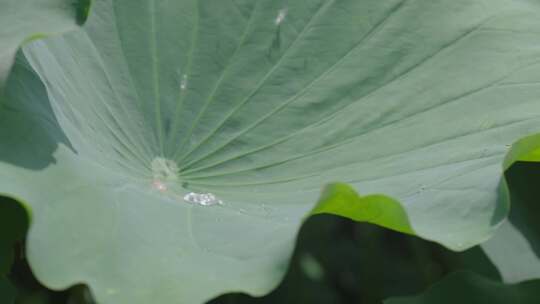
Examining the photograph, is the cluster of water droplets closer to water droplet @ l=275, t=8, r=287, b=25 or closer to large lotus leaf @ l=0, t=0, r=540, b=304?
large lotus leaf @ l=0, t=0, r=540, b=304

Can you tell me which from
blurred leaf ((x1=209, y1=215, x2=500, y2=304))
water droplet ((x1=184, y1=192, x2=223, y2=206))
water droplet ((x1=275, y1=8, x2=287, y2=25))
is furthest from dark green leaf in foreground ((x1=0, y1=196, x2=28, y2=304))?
blurred leaf ((x1=209, y1=215, x2=500, y2=304))

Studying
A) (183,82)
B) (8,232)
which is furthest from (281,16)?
(8,232)

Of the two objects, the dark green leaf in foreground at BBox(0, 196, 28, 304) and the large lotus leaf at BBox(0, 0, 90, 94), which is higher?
the large lotus leaf at BBox(0, 0, 90, 94)

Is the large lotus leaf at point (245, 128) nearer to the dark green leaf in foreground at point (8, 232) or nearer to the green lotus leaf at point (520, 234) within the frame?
the dark green leaf in foreground at point (8, 232)

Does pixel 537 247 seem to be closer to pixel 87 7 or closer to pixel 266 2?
pixel 266 2

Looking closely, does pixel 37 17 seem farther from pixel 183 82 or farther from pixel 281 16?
pixel 281 16

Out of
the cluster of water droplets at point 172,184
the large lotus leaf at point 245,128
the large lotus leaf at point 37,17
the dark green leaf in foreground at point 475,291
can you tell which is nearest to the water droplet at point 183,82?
the large lotus leaf at point 245,128
